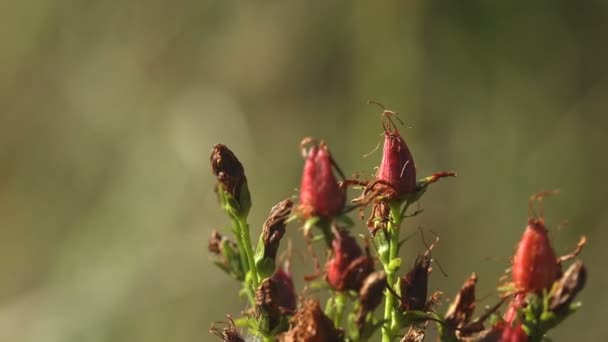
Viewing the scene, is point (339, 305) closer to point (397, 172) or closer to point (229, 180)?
point (397, 172)

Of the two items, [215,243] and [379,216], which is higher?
[215,243]

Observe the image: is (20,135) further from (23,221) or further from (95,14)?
(95,14)

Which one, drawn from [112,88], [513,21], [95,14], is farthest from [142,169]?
[513,21]

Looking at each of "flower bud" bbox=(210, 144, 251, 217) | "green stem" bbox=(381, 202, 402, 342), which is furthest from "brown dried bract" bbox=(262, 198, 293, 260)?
"green stem" bbox=(381, 202, 402, 342)

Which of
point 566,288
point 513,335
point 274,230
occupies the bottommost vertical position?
point 513,335

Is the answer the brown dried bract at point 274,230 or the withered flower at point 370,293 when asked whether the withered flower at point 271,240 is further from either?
the withered flower at point 370,293

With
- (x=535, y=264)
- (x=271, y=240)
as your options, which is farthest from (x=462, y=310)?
(x=271, y=240)

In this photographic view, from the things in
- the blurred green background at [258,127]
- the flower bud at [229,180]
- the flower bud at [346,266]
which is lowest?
the flower bud at [346,266]

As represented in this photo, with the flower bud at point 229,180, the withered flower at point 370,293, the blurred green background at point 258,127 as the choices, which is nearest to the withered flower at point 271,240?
the flower bud at point 229,180
